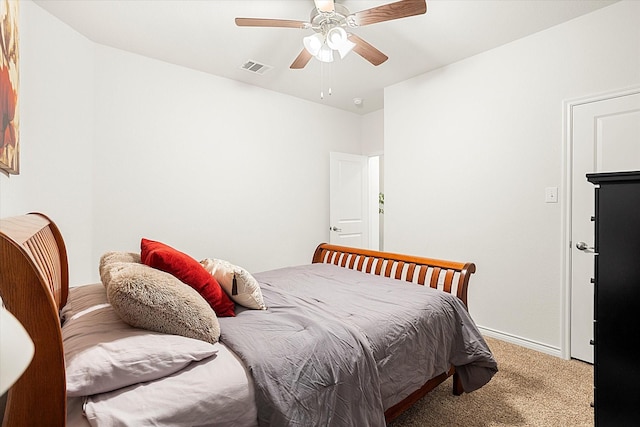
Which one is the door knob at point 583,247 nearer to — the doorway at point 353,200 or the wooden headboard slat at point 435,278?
the wooden headboard slat at point 435,278

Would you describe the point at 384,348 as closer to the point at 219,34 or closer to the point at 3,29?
the point at 3,29

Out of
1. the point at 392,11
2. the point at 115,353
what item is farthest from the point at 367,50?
the point at 115,353

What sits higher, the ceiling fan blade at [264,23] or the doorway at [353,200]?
the ceiling fan blade at [264,23]

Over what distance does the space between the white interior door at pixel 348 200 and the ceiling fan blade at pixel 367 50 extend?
2.09 metres

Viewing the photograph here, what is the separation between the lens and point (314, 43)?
7.32 feet

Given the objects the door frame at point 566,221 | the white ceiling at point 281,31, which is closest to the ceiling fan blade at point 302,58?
the white ceiling at point 281,31

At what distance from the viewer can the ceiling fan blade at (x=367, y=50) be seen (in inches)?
89.4

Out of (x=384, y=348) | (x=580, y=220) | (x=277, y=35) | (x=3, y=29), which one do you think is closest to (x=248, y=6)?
(x=277, y=35)

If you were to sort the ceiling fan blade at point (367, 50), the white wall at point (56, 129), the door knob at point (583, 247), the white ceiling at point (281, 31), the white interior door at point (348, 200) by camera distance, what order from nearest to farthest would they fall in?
the white wall at point (56, 129) → the ceiling fan blade at point (367, 50) → the white ceiling at point (281, 31) → the door knob at point (583, 247) → the white interior door at point (348, 200)

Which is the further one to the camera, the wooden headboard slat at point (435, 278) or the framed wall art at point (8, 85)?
the wooden headboard slat at point (435, 278)

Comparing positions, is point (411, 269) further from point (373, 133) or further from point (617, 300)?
point (373, 133)

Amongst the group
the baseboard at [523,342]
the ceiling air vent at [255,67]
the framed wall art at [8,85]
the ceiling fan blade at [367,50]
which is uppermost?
the ceiling air vent at [255,67]

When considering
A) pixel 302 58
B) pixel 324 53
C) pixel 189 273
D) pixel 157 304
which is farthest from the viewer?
pixel 302 58

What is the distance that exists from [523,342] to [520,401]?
990 mm
